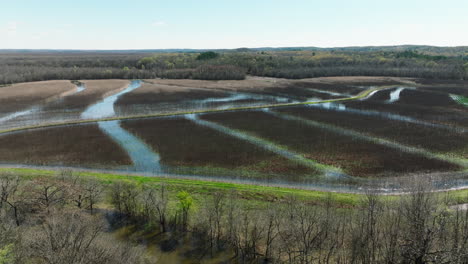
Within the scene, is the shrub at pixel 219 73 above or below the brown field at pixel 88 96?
above

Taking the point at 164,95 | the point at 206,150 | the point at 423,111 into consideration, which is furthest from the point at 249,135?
the point at 164,95

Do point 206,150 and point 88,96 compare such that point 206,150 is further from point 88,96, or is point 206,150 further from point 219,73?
point 219,73

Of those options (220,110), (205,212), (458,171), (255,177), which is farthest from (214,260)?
(220,110)

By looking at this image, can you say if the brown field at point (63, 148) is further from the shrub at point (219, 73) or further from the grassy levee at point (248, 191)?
the shrub at point (219, 73)

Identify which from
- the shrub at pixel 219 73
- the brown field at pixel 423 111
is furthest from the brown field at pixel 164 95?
the brown field at pixel 423 111

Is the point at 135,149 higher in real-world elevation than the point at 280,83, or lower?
lower
